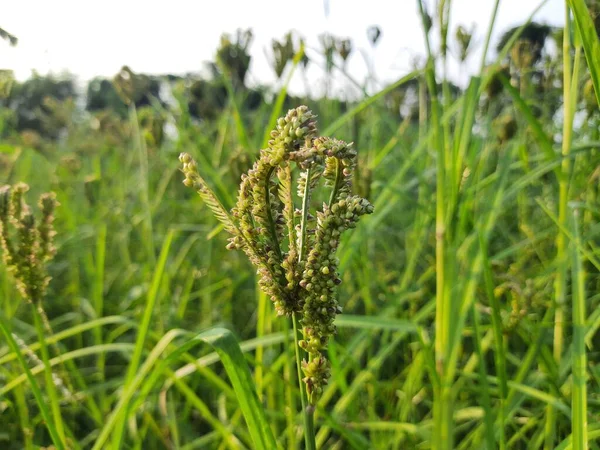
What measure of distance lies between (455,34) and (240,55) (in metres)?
0.58

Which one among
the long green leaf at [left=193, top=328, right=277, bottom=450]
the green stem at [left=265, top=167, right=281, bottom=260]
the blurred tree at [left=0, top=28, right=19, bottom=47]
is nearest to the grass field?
the long green leaf at [left=193, top=328, right=277, bottom=450]

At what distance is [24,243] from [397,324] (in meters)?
0.56

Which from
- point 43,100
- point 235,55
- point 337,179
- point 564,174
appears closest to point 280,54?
point 235,55

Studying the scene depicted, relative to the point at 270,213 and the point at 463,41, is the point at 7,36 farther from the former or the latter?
the point at 463,41

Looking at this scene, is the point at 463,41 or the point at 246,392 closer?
the point at 246,392

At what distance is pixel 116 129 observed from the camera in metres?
2.89

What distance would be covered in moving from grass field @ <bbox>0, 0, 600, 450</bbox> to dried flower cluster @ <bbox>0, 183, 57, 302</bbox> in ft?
0.07

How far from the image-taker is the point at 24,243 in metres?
0.67

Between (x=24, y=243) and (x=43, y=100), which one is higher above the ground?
(x=43, y=100)

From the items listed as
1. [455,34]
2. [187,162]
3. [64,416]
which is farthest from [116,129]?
[187,162]

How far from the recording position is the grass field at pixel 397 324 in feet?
2.42

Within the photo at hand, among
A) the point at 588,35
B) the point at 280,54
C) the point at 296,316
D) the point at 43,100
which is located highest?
the point at 43,100

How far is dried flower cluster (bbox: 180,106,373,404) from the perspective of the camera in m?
0.41

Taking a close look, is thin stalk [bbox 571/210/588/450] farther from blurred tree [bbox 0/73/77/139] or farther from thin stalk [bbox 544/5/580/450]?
blurred tree [bbox 0/73/77/139]
